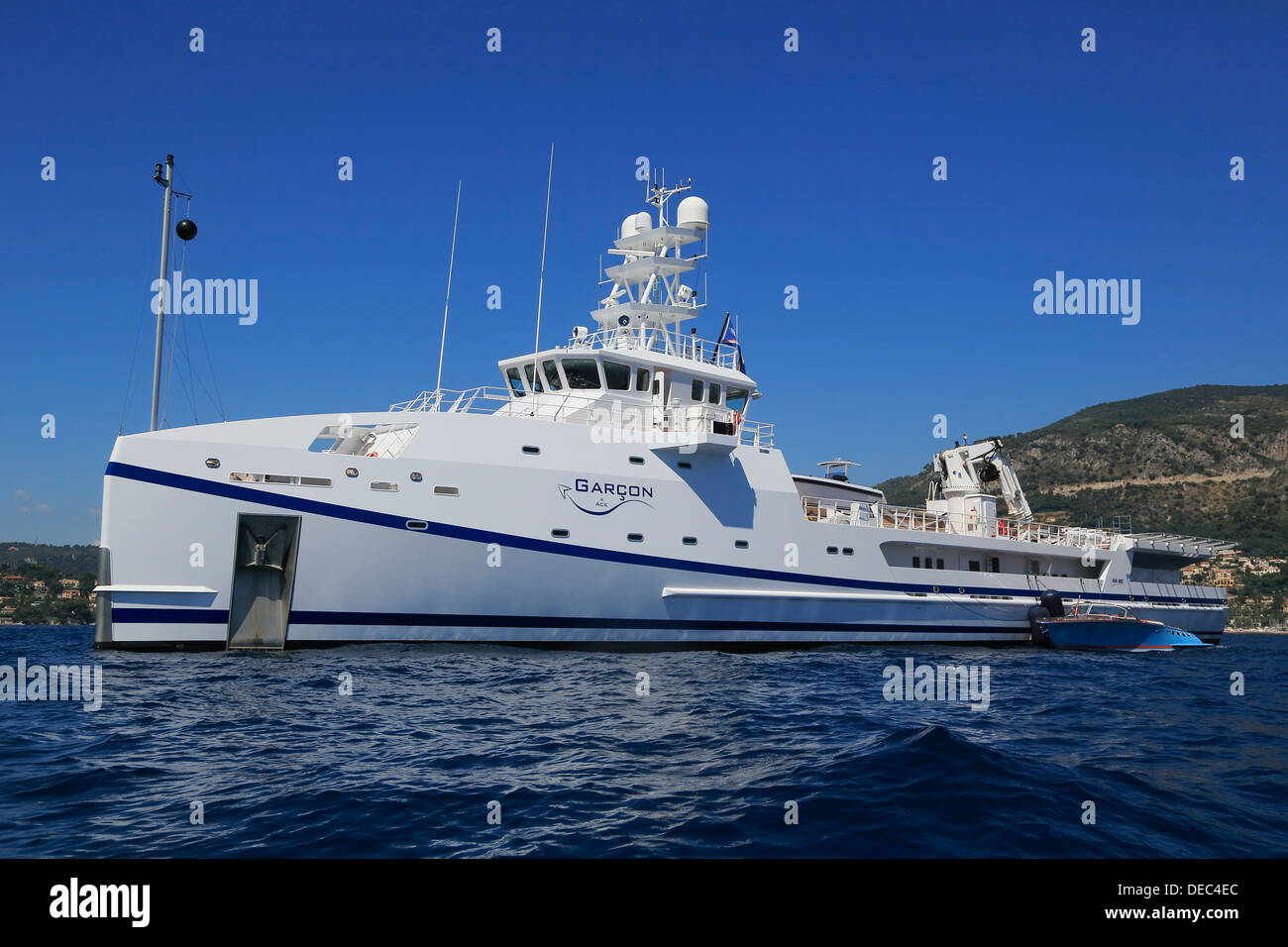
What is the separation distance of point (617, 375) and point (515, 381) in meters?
2.89

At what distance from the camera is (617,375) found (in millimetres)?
19906

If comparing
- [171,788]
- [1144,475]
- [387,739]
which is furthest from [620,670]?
[1144,475]

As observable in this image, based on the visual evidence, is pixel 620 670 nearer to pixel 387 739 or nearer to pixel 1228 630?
pixel 387 739

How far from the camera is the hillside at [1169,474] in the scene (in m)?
76.8

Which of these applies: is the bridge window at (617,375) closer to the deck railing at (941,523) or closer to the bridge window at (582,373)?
the bridge window at (582,373)

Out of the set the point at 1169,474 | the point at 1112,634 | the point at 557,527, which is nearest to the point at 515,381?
the point at 557,527

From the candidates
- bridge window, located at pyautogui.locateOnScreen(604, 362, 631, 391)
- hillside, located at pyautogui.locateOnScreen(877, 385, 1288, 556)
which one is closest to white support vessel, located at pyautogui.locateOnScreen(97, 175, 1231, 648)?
bridge window, located at pyautogui.locateOnScreen(604, 362, 631, 391)

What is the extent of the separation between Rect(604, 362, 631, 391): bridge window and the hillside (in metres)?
57.6

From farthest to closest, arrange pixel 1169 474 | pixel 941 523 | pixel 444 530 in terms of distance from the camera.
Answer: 1. pixel 1169 474
2. pixel 941 523
3. pixel 444 530

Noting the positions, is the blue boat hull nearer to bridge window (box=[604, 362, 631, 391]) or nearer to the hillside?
bridge window (box=[604, 362, 631, 391])

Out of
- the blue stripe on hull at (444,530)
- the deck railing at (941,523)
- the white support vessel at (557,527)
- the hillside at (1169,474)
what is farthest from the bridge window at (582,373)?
the hillside at (1169,474)

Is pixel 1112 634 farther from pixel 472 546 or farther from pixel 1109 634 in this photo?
pixel 472 546
